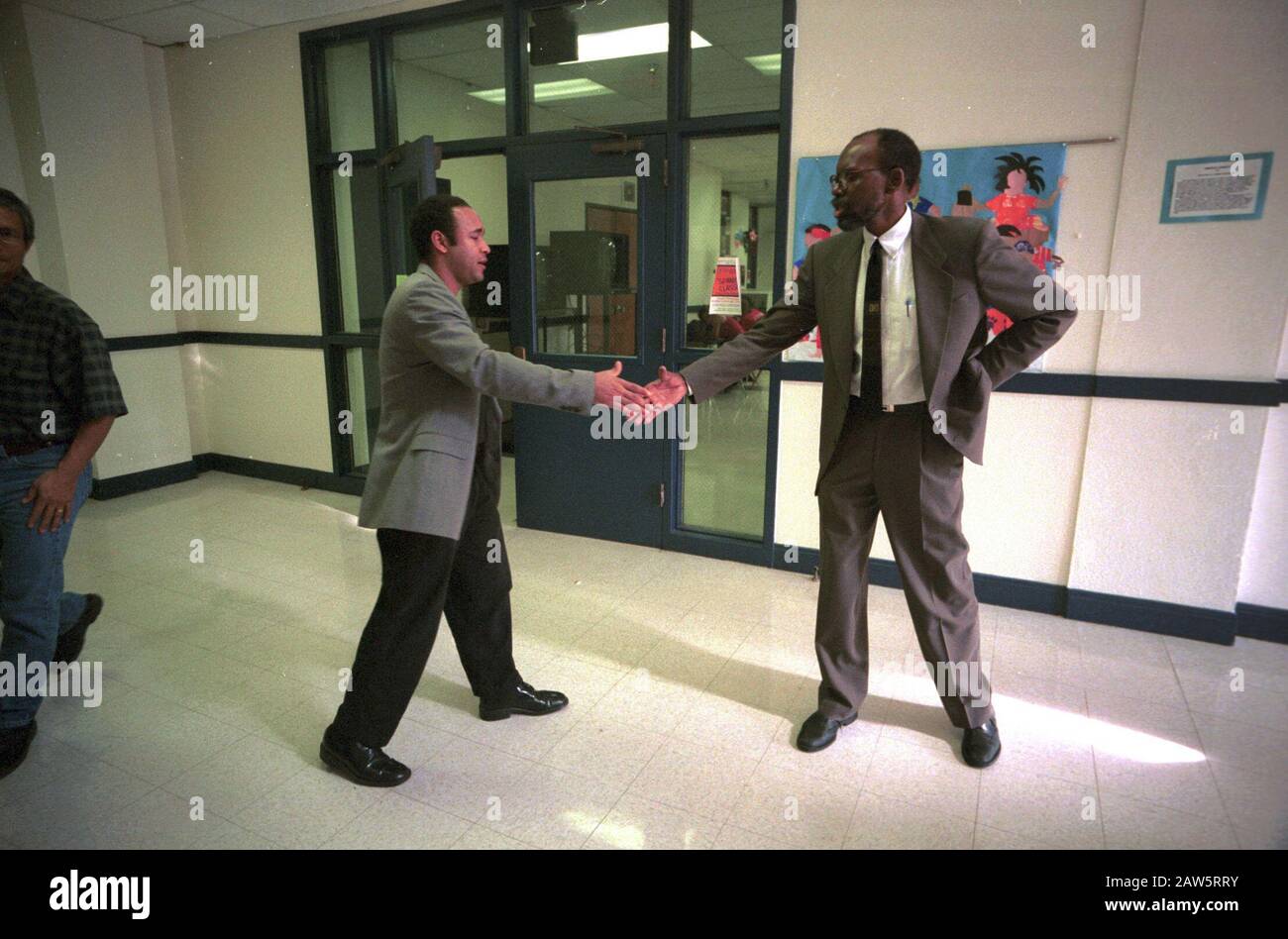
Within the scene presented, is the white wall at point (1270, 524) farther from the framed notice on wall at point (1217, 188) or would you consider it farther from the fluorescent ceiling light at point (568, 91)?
the fluorescent ceiling light at point (568, 91)

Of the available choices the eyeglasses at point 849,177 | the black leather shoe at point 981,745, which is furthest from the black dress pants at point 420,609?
the black leather shoe at point 981,745

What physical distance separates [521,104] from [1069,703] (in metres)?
3.69

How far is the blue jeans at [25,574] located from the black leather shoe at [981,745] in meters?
2.68

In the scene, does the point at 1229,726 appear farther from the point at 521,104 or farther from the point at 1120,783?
the point at 521,104

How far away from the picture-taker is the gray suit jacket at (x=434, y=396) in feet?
6.22

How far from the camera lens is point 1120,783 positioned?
7.06 ft

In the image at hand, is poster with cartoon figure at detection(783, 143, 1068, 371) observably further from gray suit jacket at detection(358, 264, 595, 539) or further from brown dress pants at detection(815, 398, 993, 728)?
gray suit jacket at detection(358, 264, 595, 539)

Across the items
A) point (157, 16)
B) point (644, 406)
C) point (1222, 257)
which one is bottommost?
point (644, 406)

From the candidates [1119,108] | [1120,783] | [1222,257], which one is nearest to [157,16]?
[1119,108]

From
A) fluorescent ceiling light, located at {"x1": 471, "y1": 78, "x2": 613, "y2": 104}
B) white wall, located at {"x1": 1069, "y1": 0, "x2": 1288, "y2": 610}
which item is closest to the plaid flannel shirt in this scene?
white wall, located at {"x1": 1069, "y1": 0, "x2": 1288, "y2": 610}

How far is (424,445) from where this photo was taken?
1951mm

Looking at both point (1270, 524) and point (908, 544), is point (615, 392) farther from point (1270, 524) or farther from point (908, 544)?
point (1270, 524)

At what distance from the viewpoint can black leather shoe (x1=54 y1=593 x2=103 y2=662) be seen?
8.98ft

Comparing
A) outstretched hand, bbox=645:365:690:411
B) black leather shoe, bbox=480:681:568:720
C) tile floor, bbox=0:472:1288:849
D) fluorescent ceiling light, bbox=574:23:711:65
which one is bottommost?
tile floor, bbox=0:472:1288:849
